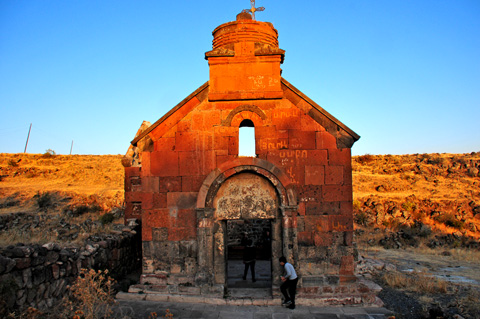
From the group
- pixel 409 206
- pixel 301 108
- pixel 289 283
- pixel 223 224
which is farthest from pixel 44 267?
pixel 409 206

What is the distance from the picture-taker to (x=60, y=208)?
18.9 meters

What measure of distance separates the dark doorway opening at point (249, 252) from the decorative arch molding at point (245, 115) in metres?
3.38

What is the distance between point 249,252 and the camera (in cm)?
874

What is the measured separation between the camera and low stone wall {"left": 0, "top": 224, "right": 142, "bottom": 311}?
183 inches

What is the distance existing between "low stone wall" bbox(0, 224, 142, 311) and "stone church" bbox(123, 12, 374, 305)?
1.05 metres

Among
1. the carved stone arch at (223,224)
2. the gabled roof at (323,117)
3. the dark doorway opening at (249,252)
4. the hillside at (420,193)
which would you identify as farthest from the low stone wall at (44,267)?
the hillside at (420,193)

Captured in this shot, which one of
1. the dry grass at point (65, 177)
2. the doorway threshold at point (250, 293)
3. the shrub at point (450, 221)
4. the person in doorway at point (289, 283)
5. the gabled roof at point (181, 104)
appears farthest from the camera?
the dry grass at point (65, 177)

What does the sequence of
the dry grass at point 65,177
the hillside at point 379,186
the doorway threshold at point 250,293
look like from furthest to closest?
the dry grass at point 65,177, the hillside at point 379,186, the doorway threshold at point 250,293

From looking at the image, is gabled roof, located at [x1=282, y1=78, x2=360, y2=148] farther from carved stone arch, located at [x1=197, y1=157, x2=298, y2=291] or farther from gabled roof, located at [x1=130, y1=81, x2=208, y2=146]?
gabled roof, located at [x1=130, y1=81, x2=208, y2=146]

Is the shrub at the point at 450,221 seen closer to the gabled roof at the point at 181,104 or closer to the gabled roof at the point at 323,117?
the gabled roof at the point at 323,117

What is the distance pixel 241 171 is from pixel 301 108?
6.41 feet

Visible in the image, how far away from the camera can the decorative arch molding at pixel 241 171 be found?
7.03m

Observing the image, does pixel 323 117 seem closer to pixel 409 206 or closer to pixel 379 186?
pixel 409 206

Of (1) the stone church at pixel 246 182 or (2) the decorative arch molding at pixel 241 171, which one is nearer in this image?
(1) the stone church at pixel 246 182
